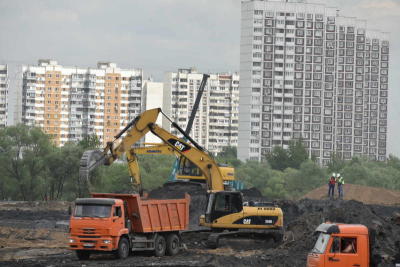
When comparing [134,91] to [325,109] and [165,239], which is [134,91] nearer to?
[325,109]

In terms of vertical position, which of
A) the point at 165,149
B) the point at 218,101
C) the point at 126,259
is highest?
the point at 218,101

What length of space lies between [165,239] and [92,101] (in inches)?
6076

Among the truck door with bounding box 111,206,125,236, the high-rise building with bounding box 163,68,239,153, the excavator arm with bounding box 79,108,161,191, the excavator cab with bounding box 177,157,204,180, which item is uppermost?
the high-rise building with bounding box 163,68,239,153

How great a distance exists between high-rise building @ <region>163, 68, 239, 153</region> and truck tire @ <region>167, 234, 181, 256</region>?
150246mm

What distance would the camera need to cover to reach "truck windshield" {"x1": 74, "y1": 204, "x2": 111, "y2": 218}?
27.2 meters

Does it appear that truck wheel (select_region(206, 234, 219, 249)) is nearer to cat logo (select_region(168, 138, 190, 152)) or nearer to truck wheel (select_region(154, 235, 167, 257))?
truck wheel (select_region(154, 235, 167, 257))

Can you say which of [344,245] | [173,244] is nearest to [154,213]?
[173,244]

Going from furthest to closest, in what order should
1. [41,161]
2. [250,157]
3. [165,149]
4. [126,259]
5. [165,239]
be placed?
[250,157]
[41,161]
[165,149]
[165,239]
[126,259]

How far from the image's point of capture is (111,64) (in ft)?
620

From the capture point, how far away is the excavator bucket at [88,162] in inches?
1554

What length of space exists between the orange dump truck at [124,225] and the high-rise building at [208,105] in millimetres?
150672

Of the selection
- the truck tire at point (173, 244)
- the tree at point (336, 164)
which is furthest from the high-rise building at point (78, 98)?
the truck tire at point (173, 244)

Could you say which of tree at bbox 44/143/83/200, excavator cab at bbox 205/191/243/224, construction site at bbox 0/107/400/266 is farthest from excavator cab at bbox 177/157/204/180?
tree at bbox 44/143/83/200

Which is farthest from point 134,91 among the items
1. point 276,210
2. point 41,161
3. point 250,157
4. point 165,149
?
point 276,210
